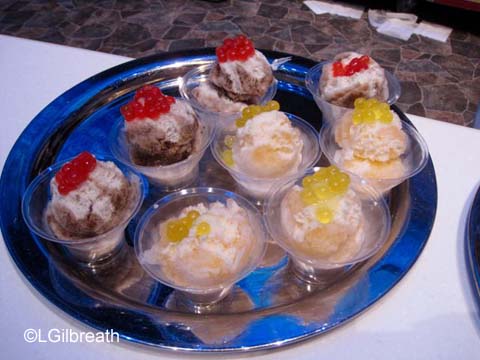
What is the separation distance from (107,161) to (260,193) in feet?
2.37

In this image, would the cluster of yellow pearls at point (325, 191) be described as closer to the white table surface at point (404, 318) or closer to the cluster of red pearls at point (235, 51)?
the white table surface at point (404, 318)

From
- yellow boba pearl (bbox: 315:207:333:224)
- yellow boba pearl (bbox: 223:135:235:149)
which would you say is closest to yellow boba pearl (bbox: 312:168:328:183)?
yellow boba pearl (bbox: 315:207:333:224)

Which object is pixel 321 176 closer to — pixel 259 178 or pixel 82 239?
pixel 259 178

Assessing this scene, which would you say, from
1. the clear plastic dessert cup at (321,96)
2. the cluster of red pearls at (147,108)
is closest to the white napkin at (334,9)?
the clear plastic dessert cup at (321,96)

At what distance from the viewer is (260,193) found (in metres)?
2.11

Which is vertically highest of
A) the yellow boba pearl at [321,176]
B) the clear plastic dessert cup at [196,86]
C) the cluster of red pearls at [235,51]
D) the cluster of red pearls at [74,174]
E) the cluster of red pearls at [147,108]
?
the cluster of red pearls at [235,51]

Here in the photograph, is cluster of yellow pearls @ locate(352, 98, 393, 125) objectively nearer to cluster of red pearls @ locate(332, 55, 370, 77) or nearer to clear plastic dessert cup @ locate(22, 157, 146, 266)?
cluster of red pearls @ locate(332, 55, 370, 77)

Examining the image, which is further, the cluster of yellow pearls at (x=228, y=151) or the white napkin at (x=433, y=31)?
the white napkin at (x=433, y=31)

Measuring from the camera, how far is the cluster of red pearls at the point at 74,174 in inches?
68.0

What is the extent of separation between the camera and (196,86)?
2586mm

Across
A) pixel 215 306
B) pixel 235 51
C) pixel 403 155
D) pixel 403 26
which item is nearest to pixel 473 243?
pixel 403 155

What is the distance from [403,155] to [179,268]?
3.93 feet

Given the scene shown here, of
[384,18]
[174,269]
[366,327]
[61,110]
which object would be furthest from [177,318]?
[384,18]

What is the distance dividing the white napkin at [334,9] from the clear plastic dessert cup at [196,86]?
167 inches
